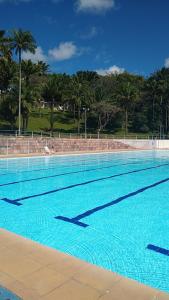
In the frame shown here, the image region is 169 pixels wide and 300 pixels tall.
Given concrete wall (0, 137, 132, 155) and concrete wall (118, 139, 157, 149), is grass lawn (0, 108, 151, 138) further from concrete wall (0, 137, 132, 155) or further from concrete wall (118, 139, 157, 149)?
concrete wall (0, 137, 132, 155)

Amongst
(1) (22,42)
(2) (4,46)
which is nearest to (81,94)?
(1) (22,42)

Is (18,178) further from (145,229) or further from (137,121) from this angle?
(137,121)

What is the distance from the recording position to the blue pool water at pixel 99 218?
187 inches

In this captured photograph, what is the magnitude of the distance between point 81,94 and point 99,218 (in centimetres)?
3655

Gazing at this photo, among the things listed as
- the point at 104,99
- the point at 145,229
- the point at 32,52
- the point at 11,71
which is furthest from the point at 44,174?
the point at 104,99

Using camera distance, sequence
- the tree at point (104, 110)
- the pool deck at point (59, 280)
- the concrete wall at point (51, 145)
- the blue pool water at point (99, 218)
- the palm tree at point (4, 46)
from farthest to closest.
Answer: the tree at point (104, 110), the palm tree at point (4, 46), the concrete wall at point (51, 145), the blue pool water at point (99, 218), the pool deck at point (59, 280)

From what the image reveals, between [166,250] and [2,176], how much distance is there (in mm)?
9497

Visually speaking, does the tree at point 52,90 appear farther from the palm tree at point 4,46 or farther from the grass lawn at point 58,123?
the palm tree at point 4,46

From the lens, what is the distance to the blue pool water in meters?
4.76

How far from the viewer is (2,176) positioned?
43.0 feet

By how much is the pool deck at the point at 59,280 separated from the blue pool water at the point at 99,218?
85 cm

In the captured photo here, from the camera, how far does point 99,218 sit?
706 cm

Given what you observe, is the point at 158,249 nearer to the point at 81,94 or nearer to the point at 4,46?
the point at 4,46

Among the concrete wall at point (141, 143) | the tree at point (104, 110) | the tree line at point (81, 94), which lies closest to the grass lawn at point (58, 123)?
the tree line at point (81, 94)
